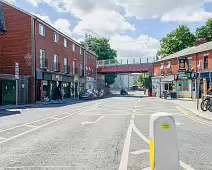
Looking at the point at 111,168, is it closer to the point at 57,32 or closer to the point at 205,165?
the point at 205,165

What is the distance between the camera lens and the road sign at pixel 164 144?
12.8ft

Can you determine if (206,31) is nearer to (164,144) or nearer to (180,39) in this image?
(180,39)

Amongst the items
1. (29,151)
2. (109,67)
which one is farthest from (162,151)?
(109,67)

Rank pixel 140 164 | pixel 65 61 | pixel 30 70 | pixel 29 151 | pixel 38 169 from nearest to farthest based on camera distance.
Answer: pixel 38 169, pixel 140 164, pixel 29 151, pixel 30 70, pixel 65 61

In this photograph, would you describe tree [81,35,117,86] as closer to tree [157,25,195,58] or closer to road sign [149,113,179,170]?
tree [157,25,195,58]

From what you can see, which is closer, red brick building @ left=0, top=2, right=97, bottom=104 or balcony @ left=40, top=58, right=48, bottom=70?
red brick building @ left=0, top=2, right=97, bottom=104

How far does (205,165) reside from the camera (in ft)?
15.5

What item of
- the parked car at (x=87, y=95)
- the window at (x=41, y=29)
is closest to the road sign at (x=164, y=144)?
the window at (x=41, y=29)

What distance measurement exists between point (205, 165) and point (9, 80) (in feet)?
70.6

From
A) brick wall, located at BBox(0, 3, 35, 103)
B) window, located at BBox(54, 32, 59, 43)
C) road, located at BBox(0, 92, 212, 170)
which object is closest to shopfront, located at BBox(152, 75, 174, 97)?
window, located at BBox(54, 32, 59, 43)

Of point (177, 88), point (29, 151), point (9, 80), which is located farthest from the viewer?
point (177, 88)

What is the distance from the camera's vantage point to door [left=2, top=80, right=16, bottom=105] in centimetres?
2250

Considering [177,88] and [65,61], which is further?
[177,88]

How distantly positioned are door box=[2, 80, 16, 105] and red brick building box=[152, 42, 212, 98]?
20.8 meters
